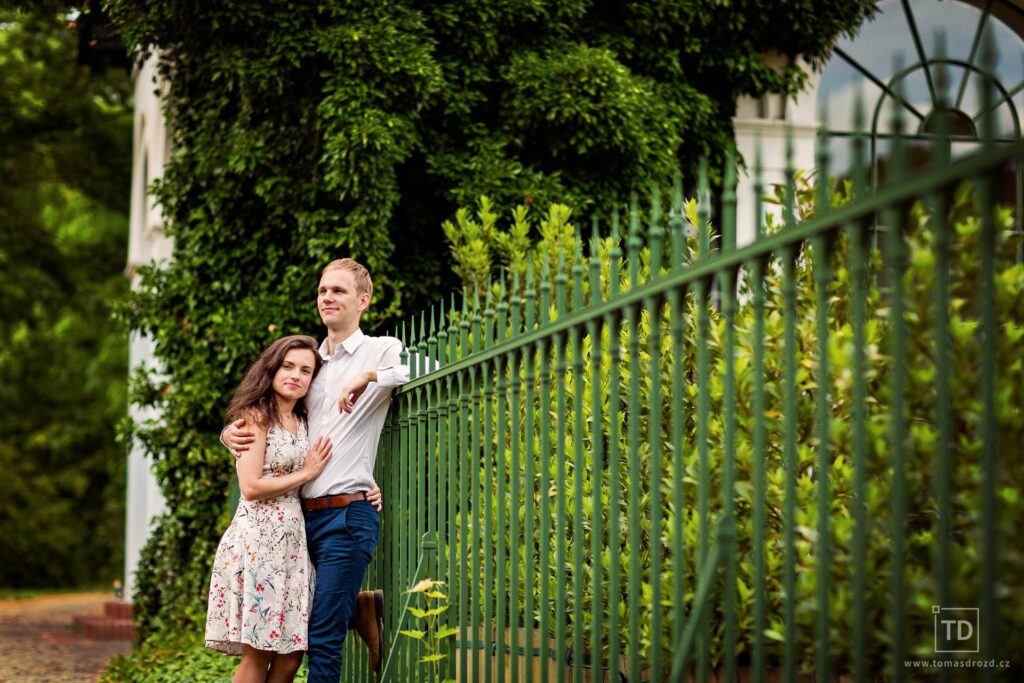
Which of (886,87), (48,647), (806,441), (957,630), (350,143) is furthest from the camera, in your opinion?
(48,647)

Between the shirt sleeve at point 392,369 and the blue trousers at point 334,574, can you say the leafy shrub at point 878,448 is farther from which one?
the blue trousers at point 334,574

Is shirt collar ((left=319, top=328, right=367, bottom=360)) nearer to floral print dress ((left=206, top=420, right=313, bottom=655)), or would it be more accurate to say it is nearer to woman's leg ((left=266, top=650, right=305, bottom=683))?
floral print dress ((left=206, top=420, right=313, bottom=655))

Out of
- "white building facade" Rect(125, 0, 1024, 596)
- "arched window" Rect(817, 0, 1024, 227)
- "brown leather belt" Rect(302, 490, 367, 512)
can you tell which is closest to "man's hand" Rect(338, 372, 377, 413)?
"brown leather belt" Rect(302, 490, 367, 512)

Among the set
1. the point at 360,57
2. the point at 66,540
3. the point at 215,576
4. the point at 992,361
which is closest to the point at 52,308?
the point at 66,540

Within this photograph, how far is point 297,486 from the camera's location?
5.41 metres

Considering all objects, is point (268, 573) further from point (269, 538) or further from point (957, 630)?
point (957, 630)

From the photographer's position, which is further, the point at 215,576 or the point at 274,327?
the point at 274,327

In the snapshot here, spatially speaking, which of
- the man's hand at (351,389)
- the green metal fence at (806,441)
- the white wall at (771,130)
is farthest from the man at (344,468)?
the white wall at (771,130)

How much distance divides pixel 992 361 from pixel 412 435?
353 cm

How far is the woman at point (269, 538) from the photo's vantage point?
17.6 ft

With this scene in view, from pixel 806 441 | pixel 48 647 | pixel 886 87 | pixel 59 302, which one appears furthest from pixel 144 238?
pixel 806 441

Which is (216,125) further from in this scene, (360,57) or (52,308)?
(52,308)

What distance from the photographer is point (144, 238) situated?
Result: 18438mm

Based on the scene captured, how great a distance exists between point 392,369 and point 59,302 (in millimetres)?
17820
